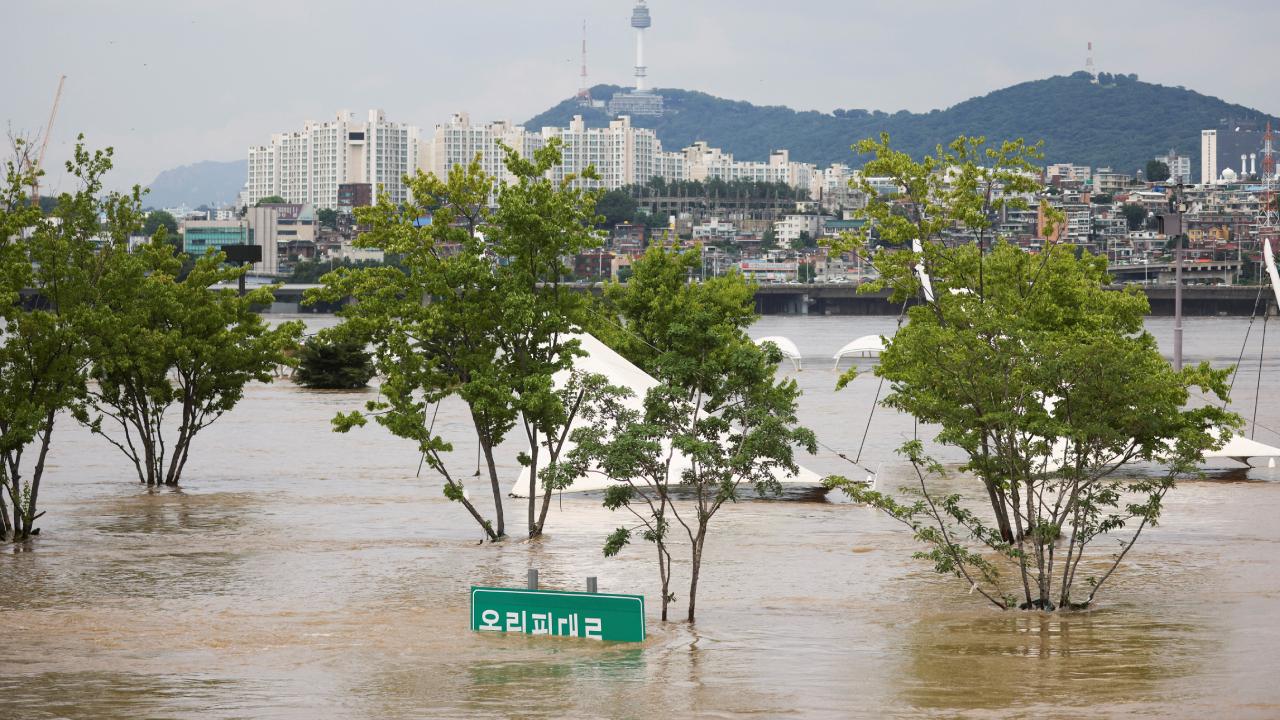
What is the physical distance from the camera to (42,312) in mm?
27312

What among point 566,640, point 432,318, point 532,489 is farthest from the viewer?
point 532,489

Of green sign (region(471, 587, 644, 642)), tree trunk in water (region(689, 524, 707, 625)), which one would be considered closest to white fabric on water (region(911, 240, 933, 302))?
tree trunk in water (region(689, 524, 707, 625))

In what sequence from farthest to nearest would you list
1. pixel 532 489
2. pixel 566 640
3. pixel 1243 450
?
pixel 1243 450 → pixel 532 489 → pixel 566 640

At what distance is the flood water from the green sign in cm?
22

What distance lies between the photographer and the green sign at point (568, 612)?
1927cm

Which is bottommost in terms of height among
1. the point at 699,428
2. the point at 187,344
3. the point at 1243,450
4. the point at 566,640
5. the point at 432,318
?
the point at 1243,450

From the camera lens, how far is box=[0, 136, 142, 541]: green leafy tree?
86.9 ft

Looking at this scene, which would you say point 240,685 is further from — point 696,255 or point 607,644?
point 696,255

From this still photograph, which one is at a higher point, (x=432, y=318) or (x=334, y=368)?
(x=432, y=318)

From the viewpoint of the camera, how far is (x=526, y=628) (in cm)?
1997

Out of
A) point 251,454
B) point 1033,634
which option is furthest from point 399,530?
point 251,454

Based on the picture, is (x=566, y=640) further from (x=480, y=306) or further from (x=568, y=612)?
(x=480, y=306)

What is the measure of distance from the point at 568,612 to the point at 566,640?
48 cm

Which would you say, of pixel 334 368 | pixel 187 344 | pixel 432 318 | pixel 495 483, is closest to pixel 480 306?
pixel 432 318
